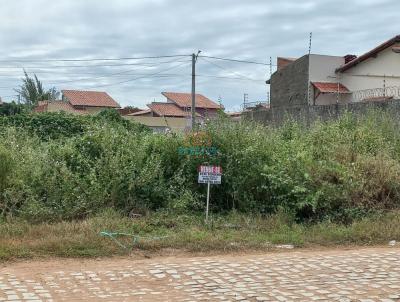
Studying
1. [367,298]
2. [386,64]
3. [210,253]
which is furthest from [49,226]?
[386,64]

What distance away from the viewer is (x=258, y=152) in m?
9.62

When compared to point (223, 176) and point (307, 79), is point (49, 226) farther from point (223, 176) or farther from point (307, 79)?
point (307, 79)

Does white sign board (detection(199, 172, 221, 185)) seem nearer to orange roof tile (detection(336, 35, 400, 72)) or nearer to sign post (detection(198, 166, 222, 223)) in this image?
sign post (detection(198, 166, 222, 223))

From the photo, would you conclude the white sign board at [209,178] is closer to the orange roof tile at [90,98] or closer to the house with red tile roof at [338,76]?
the house with red tile roof at [338,76]

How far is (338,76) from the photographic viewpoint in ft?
109

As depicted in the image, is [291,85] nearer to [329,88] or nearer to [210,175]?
[329,88]

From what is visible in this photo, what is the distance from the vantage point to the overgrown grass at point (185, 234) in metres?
6.93

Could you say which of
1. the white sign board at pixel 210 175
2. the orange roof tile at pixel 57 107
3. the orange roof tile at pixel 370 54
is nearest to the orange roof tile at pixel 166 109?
the orange roof tile at pixel 57 107

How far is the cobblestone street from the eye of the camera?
5.24 metres

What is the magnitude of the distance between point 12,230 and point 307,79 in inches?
1039

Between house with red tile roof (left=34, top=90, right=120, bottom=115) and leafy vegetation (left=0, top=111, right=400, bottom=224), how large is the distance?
45803 millimetres

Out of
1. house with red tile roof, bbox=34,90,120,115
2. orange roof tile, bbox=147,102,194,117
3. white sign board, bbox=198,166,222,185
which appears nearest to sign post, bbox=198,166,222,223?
white sign board, bbox=198,166,222,185

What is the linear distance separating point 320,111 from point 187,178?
821 cm

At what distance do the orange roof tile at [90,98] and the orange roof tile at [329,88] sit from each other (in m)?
32.2
